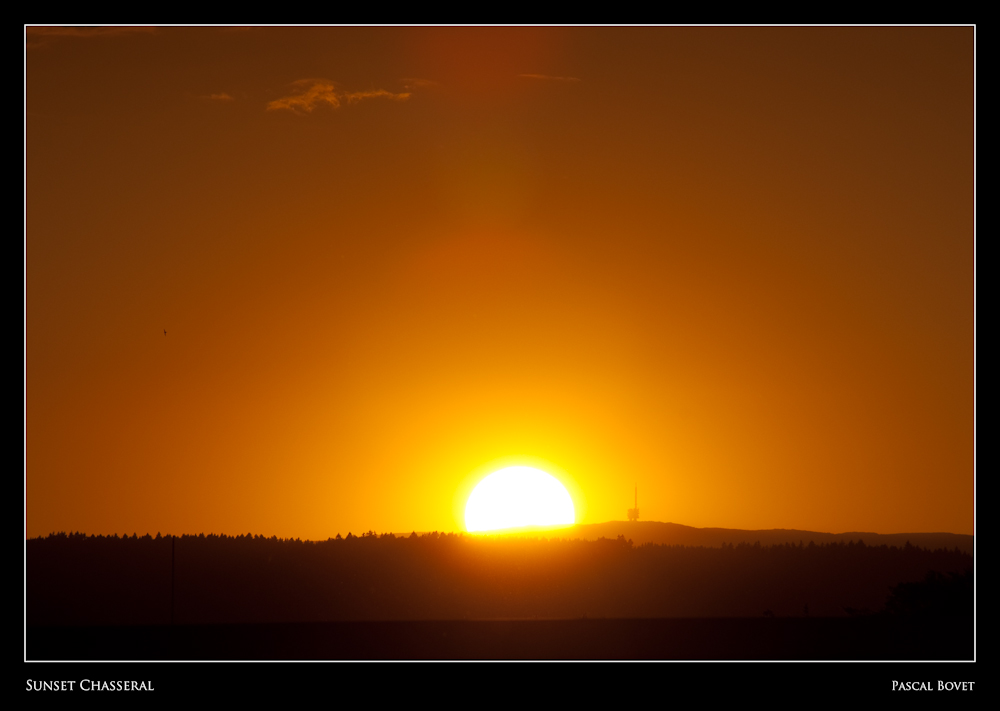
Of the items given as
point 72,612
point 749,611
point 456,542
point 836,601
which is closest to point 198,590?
point 72,612

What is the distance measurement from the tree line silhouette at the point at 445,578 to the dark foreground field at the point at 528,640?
270 inches

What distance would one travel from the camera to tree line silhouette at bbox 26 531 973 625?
70.9 feet

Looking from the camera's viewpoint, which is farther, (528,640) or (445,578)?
(445,578)

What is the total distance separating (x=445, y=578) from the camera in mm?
23688

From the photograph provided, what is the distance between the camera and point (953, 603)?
50.9 ft

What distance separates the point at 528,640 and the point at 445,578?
34.4 feet

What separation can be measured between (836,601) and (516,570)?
21.5 ft

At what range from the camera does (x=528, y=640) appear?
13.4m

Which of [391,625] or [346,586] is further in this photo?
[346,586]

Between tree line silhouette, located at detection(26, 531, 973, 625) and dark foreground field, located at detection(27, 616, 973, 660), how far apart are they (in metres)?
6.86

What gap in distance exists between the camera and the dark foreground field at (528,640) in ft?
42.7

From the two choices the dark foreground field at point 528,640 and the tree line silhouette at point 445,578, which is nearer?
the dark foreground field at point 528,640

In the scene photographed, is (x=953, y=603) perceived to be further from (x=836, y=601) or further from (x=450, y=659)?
(x=450, y=659)

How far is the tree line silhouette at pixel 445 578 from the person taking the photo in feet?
70.9
